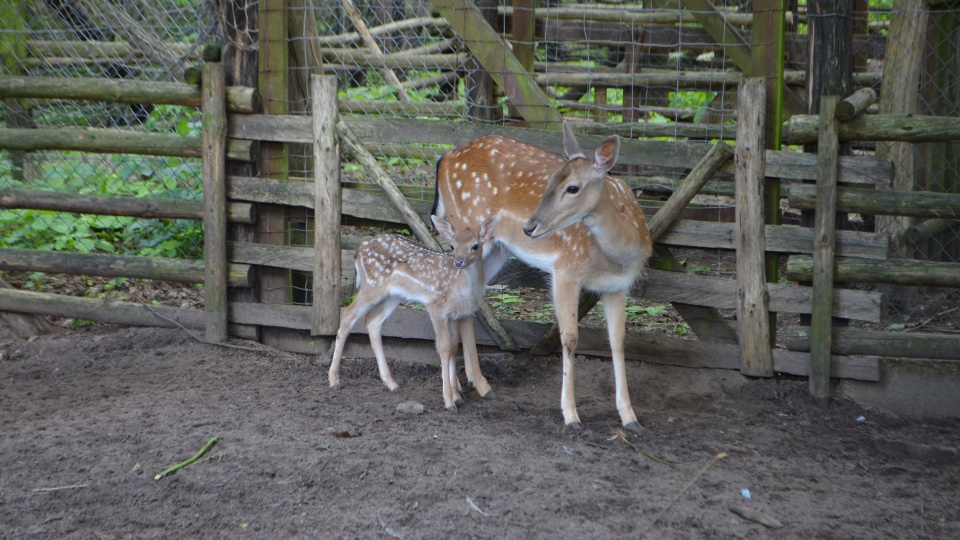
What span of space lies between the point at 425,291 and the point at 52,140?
302 cm

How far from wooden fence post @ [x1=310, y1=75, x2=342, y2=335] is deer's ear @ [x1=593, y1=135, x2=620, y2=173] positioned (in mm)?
1882

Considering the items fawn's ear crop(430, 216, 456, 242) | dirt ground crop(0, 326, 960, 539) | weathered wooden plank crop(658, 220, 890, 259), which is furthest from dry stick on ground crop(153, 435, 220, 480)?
weathered wooden plank crop(658, 220, 890, 259)

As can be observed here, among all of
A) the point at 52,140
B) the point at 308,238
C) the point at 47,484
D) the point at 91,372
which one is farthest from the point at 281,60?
the point at 47,484

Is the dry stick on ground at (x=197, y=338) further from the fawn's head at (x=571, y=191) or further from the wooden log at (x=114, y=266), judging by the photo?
the fawn's head at (x=571, y=191)

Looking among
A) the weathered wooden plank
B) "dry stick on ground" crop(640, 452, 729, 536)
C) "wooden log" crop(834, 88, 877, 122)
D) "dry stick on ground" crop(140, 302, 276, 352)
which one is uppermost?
"wooden log" crop(834, 88, 877, 122)

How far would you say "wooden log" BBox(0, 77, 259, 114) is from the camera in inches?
240

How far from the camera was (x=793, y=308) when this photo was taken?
5.41 metres

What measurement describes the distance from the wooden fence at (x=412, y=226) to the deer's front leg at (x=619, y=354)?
0.36m

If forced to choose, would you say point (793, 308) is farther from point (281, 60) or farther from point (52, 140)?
point (52, 140)

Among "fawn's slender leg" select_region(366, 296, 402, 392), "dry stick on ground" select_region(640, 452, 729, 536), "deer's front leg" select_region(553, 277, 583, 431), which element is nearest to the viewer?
"dry stick on ground" select_region(640, 452, 729, 536)

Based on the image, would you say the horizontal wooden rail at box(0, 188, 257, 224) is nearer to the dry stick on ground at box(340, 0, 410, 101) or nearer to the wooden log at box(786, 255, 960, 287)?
the dry stick on ground at box(340, 0, 410, 101)

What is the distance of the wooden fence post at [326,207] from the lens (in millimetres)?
5902

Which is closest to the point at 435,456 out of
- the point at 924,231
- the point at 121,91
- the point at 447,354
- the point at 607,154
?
the point at 447,354

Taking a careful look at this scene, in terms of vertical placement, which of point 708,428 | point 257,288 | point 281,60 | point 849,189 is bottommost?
point 708,428
